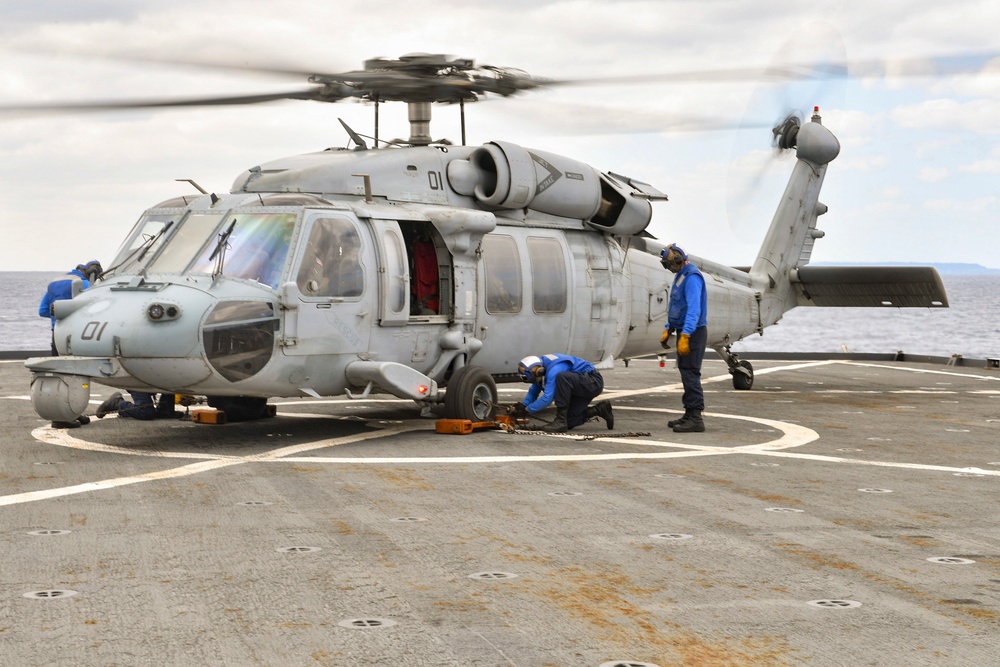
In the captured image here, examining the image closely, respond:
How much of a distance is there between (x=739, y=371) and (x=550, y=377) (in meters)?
6.18

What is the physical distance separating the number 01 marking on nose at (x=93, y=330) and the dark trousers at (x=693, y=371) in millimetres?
5684

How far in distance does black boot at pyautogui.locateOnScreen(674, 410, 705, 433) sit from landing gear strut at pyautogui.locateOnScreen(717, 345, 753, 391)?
17.2 feet

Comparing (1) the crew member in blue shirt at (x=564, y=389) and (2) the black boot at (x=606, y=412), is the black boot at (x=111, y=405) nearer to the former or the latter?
(1) the crew member in blue shirt at (x=564, y=389)

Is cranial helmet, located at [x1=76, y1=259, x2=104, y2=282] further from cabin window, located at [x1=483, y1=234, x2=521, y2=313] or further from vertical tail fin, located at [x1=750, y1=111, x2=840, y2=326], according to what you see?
vertical tail fin, located at [x1=750, y1=111, x2=840, y2=326]

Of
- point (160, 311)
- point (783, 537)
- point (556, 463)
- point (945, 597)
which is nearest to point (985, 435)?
point (556, 463)

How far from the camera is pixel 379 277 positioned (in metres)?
11.6

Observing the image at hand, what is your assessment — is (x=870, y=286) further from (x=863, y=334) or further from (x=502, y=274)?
(x=863, y=334)

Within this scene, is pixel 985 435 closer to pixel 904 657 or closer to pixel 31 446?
pixel 904 657

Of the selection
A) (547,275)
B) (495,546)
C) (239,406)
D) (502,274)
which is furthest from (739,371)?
(495,546)

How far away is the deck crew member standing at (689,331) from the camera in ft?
40.0

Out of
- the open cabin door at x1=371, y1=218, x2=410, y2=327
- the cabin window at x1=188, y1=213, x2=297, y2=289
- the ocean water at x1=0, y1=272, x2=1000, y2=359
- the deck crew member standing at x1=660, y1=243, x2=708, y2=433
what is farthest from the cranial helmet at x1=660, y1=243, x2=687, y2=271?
the ocean water at x1=0, y1=272, x2=1000, y2=359

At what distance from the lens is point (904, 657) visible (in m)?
4.55

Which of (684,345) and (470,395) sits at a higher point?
(684,345)

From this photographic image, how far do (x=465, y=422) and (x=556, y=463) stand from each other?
219 centimetres
